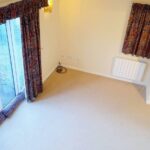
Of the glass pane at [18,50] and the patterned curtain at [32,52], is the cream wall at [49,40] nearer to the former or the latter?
the patterned curtain at [32,52]

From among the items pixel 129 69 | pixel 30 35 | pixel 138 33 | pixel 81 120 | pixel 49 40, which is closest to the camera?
pixel 30 35

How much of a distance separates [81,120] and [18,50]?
5.13 ft

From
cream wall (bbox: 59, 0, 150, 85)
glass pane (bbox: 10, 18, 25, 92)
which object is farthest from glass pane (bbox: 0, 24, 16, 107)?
cream wall (bbox: 59, 0, 150, 85)

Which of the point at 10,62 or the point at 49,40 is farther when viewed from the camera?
the point at 49,40

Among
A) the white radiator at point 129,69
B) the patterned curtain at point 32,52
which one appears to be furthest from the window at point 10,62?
the white radiator at point 129,69

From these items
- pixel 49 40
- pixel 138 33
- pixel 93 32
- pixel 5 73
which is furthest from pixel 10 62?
pixel 138 33

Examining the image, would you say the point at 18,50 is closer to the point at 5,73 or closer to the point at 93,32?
the point at 5,73

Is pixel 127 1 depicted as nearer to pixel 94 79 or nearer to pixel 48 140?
pixel 94 79

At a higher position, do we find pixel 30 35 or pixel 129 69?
pixel 30 35

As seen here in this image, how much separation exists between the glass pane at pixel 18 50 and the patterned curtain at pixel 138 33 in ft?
6.43

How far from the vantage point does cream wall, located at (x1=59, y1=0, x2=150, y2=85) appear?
3.61 m

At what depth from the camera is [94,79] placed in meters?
4.27

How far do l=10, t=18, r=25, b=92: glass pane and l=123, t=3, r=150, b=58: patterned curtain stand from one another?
1959 mm

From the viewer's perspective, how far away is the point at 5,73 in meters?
3.25
